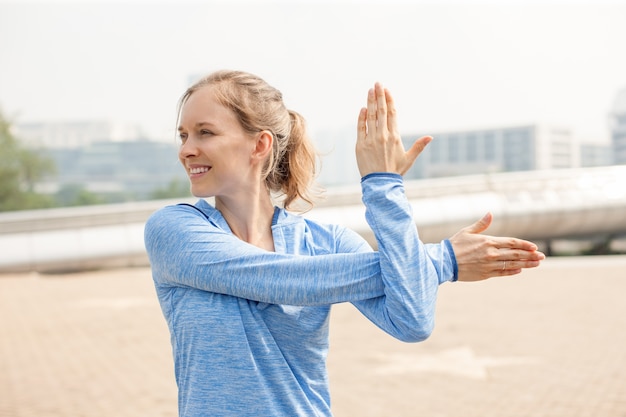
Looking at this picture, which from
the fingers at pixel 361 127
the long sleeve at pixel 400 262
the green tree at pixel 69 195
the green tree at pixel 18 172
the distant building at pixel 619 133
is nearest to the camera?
the long sleeve at pixel 400 262

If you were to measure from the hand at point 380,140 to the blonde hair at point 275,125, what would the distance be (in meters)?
0.30

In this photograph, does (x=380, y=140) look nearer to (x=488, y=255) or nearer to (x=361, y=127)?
(x=361, y=127)

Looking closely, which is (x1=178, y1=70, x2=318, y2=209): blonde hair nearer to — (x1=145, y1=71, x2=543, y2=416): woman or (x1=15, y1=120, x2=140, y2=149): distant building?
(x1=145, y1=71, x2=543, y2=416): woman

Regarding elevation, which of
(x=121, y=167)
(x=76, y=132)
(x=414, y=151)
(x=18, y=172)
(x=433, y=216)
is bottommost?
(x=121, y=167)

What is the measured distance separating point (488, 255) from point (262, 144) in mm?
649

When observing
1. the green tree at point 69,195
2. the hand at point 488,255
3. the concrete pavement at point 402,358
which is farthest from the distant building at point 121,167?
the hand at point 488,255

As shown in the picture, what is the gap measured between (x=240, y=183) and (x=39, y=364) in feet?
25.8

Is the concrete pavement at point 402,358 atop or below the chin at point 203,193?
below

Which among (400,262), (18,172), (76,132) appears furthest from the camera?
(76,132)

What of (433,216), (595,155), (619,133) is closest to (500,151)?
(619,133)

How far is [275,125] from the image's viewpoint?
87.2 inches

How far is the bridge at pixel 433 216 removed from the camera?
19.3 metres

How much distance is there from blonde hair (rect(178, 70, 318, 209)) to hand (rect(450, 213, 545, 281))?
548 millimetres

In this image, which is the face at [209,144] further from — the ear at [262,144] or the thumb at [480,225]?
the thumb at [480,225]
